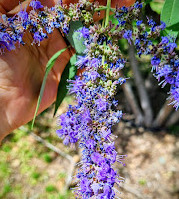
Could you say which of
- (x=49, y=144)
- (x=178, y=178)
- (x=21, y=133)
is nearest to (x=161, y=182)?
(x=178, y=178)

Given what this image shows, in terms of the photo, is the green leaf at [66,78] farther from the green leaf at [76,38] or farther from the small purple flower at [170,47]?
the small purple flower at [170,47]

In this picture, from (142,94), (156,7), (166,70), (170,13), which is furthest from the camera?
(142,94)

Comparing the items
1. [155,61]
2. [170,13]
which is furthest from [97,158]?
[170,13]

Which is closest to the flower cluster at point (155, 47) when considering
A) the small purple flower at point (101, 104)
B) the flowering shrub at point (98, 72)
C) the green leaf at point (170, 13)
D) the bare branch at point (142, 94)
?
the flowering shrub at point (98, 72)

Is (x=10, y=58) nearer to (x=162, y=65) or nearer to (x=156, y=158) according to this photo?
(x=162, y=65)

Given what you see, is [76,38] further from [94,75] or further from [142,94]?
[142,94]
